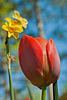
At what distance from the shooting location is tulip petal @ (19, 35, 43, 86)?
9.0 inches

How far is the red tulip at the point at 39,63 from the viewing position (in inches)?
9.0

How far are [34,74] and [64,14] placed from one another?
420 cm

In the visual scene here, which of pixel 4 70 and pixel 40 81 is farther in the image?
pixel 4 70

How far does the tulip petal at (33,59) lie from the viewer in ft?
0.75

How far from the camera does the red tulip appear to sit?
228 millimetres

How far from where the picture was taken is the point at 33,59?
0.75 feet

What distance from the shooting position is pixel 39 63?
8.9 inches

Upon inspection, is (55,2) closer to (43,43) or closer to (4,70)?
(4,70)

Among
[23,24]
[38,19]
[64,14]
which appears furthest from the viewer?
[64,14]

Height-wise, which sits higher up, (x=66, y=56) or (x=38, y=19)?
(x=38, y=19)

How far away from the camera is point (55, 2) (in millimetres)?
4449

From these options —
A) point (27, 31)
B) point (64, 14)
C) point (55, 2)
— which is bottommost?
point (27, 31)

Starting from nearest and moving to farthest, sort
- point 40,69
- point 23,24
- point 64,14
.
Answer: point 40,69, point 23,24, point 64,14

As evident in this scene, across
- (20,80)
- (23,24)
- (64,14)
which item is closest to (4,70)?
(20,80)
